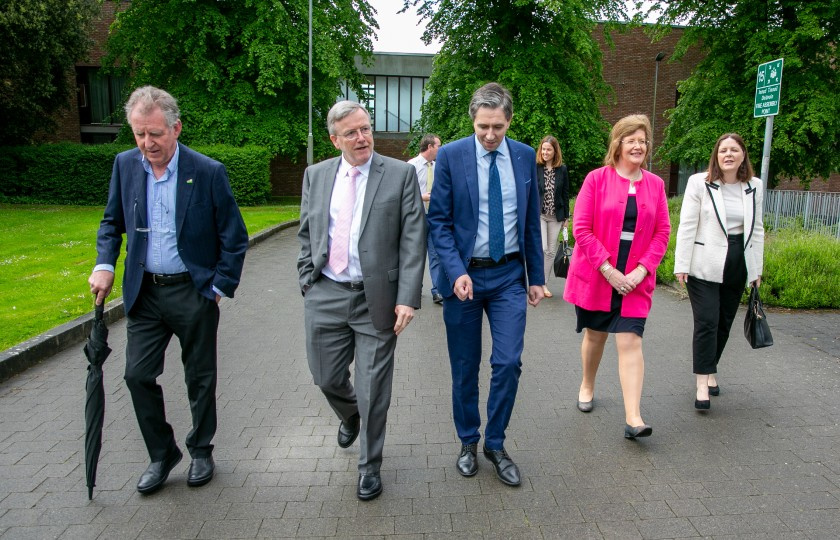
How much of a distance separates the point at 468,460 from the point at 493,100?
2024 millimetres

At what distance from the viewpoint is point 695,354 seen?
4824mm

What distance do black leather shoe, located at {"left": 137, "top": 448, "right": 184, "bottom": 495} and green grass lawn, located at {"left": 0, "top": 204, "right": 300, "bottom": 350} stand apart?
3186mm

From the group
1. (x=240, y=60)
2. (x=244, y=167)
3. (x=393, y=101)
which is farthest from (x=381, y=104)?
(x=244, y=167)

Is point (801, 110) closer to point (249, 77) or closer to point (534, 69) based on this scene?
point (534, 69)

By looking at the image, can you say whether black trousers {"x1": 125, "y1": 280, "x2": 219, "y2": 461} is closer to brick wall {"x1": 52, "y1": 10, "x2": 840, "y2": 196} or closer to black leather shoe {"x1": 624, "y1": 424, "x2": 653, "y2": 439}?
black leather shoe {"x1": 624, "y1": 424, "x2": 653, "y2": 439}

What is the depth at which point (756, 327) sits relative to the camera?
493 centimetres

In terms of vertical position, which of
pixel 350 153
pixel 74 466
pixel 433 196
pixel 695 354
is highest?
pixel 350 153

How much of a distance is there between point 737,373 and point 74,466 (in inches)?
200

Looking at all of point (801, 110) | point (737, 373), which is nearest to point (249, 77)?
point (801, 110)

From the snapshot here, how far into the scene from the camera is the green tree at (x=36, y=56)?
22.5 meters

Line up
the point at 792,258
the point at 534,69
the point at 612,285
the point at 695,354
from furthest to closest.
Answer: the point at 534,69
the point at 792,258
the point at 695,354
the point at 612,285

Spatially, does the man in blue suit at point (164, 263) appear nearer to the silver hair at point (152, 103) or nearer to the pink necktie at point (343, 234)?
the silver hair at point (152, 103)

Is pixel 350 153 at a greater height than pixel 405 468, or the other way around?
pixel 350 153

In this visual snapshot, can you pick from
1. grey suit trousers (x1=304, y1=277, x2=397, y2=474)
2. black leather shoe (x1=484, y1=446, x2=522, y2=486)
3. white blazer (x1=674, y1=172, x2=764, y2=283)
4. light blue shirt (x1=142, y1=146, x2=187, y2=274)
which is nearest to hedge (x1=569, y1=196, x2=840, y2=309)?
white blazer (x1=674, y1=172, x2=764, y2=283)
